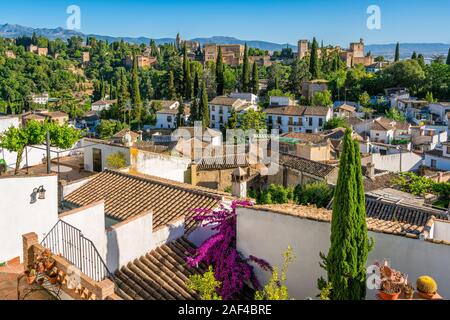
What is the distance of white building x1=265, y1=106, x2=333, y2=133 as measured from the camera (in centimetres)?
4894

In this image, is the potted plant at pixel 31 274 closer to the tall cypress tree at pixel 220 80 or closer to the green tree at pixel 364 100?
the green tree at pixel 364 100

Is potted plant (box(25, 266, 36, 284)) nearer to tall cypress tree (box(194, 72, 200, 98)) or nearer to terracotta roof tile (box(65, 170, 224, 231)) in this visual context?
terracotta roof tile (box(65, 170, 224, 231))

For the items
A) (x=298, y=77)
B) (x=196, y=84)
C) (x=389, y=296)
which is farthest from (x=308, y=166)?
(x=298, y=77)

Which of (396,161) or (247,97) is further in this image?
(247,97)

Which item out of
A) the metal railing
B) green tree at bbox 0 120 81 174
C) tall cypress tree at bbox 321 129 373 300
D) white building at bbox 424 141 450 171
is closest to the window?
white building at bbox 424 141 450 171

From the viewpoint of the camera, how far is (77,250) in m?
6.20

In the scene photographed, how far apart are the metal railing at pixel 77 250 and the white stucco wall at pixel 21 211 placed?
489 mm

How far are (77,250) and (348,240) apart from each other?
3.69m

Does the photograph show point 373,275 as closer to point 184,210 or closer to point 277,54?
point 184,210

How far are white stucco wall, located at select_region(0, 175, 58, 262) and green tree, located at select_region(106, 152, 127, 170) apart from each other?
609 centimetres

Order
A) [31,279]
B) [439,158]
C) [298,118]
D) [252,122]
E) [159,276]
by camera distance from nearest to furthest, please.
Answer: [31,279] < [159,276] < [439,158] < [252,122] < [298,118]

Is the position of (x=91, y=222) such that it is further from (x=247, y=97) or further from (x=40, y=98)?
(x=40, y=98)

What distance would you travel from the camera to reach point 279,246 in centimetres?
710

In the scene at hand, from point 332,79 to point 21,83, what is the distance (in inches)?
2259
